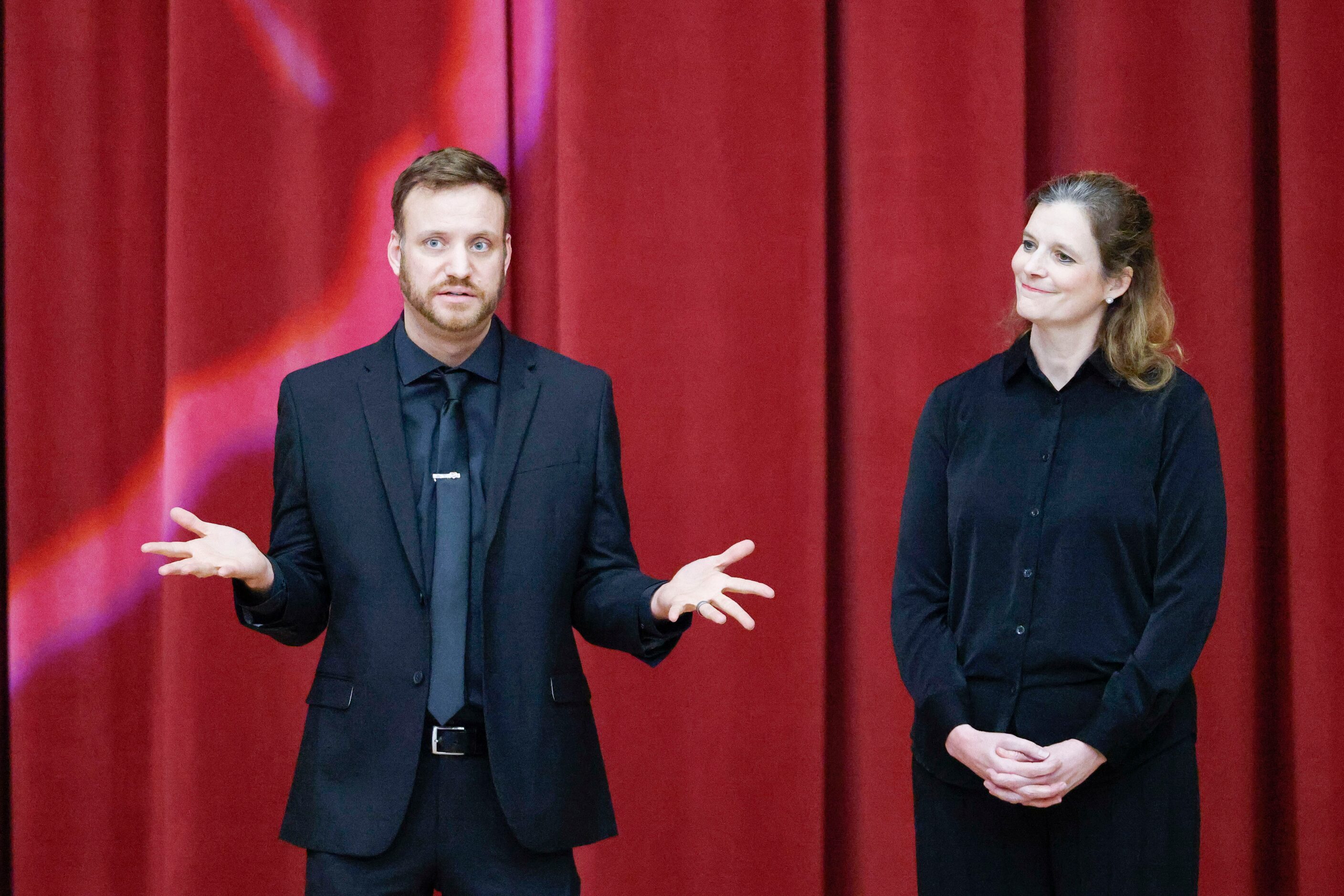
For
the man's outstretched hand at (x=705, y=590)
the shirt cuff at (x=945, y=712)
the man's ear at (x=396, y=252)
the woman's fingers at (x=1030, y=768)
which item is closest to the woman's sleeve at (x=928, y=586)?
the shirt cuff at (x=945, y=712)

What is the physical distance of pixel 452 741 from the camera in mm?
1645

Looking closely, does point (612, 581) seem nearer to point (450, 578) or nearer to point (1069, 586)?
point (450, 578)

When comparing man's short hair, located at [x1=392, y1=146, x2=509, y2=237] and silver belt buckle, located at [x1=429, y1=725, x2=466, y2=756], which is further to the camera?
man's short hair, located at [x1=392, y1=146, x2=509, y2=237]

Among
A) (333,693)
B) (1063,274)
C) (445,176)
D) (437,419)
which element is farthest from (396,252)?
(1063,274)

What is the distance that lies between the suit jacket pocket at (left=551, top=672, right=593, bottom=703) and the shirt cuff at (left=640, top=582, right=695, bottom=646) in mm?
114

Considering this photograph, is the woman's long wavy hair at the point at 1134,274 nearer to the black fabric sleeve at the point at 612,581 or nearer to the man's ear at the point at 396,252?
the black fabric sleeve at the point at 612,581

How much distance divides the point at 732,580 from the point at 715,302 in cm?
132

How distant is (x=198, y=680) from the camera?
2.75 metres

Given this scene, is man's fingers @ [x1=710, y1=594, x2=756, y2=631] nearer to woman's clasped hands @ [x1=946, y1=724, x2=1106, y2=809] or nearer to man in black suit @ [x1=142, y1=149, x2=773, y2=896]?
man in black suit @ [x1=142, y1=149, x2=773, y2=896]

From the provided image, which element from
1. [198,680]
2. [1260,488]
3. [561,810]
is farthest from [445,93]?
[1260,488]

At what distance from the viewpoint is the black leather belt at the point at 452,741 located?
1.64m

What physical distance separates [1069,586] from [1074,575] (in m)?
0.02

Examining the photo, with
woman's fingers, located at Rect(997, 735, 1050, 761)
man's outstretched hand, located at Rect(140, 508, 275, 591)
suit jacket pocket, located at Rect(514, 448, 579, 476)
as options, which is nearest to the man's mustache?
suit jacket pocket, located at Rect(514, 448, 579, 476)

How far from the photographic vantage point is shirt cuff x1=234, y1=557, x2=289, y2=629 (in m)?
1.64
